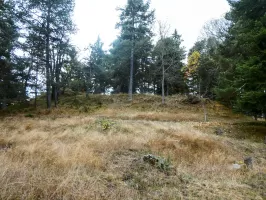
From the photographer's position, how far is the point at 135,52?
30922 mm

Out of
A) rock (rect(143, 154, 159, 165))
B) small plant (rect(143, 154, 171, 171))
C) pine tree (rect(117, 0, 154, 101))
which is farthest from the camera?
pine tree (rect(117, 0, 154, 101))

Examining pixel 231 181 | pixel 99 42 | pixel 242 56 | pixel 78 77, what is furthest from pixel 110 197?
pixel 99 42

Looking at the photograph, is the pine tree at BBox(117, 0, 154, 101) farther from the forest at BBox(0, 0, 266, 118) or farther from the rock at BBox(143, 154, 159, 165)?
the rock at BBox(143, 154, 159, 165)

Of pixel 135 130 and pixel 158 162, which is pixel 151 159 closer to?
pixel 158 162

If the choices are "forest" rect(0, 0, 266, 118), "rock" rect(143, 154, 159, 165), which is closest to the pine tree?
"forest" rect(0, 0, 266, 118)

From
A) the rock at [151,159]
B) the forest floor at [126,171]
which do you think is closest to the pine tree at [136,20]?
the forest floor at [126,171]

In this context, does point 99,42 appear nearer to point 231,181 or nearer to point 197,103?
point 197,103

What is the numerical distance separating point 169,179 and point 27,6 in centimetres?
2139

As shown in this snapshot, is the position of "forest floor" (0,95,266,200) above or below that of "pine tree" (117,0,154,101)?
below

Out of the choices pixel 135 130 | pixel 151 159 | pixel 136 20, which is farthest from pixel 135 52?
pixel 151 159

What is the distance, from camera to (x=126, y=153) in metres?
7.27

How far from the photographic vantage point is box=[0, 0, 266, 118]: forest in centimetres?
1476

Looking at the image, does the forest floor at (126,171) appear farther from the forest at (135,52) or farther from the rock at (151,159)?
the forest at (135,52)

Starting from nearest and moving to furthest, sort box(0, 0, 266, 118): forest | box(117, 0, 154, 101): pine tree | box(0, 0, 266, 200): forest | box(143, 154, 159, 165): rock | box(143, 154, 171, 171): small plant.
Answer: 1. box(0, 0, 266, 200): forest
2. box(143, 154, 171, 171): small plant
3. box(143, 154, 159, 165): rock
4. box(0, 0, 266, 118): forest
5. box(117, 0, 154, 101): pine tree
